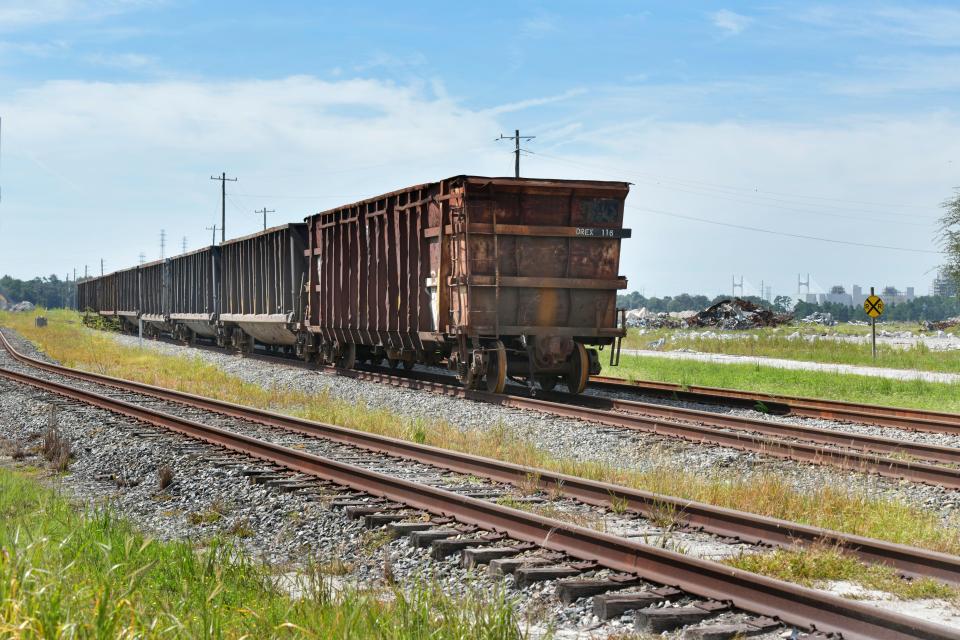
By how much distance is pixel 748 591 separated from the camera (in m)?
5.48

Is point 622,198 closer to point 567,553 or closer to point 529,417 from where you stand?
point 529,417

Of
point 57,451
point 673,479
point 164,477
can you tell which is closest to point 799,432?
point 673,479

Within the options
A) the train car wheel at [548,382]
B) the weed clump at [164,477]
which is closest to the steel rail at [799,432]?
the train car wheel at [548,382]

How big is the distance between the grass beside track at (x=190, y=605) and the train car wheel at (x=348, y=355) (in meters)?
17.3

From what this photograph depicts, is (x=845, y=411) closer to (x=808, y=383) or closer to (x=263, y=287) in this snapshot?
(x=808, y=383)

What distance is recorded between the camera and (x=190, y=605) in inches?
203

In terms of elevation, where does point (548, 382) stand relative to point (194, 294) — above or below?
below

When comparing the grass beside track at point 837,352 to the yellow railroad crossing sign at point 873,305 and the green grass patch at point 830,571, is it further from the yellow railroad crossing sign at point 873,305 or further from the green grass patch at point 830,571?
the green grass patch at point 830,571

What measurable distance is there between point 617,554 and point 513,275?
36.4ft

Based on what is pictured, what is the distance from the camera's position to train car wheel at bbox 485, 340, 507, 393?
17125 millimetres

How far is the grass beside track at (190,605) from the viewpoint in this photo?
4.34 meters

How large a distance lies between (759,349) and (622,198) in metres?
21.9

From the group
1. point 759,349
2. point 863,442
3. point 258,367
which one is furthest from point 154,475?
point 759,349

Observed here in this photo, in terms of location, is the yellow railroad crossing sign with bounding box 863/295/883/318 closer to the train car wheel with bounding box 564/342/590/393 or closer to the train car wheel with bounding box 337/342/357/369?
the train car wheel with bounding box 564/342/590/393
